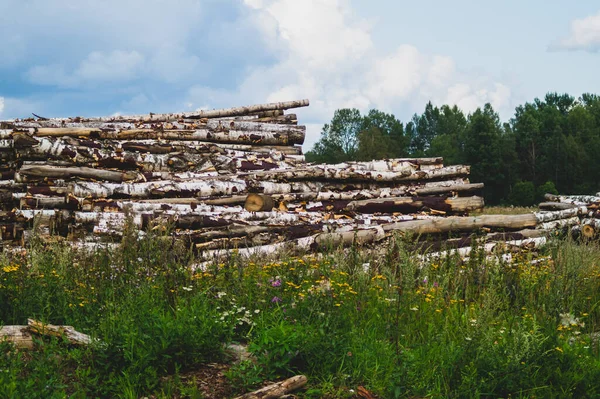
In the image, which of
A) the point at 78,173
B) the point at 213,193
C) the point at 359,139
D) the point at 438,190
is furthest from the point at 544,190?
the point at 78,173

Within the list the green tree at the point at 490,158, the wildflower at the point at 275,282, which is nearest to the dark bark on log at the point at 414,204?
the wildflower at the point at 275,282

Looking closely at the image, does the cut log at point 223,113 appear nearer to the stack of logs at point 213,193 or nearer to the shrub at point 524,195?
the stack of logs at point 213,193

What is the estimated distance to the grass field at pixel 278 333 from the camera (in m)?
4.13

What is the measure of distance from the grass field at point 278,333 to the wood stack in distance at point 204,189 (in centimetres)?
231

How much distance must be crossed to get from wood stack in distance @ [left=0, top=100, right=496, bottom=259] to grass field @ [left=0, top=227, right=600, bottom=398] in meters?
2.31

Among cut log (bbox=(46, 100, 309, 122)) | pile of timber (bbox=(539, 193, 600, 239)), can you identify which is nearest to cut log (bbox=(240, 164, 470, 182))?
pile of timber (bbox=(539, 193, 600, 239))

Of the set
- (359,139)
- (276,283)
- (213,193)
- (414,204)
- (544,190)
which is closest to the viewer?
(276,283)

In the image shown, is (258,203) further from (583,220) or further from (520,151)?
(520,151)

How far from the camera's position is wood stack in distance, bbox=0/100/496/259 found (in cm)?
913

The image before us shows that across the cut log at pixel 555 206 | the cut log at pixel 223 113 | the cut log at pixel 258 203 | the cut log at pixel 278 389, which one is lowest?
the cut log at pixel 278 389

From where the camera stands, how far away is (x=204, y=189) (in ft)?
35.0

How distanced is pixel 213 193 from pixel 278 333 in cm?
655

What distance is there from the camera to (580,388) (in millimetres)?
4324

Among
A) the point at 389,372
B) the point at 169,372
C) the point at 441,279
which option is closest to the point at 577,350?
the point at 389,372
